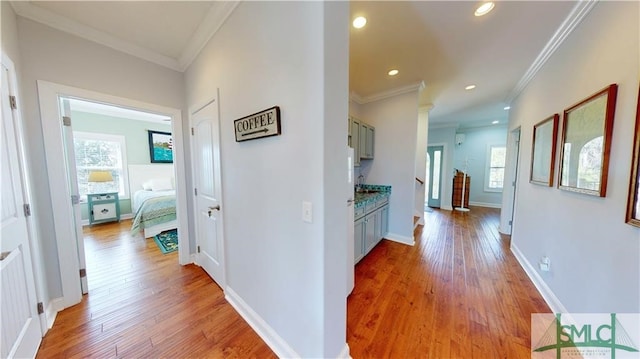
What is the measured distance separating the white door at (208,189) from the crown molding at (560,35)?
10.4ft

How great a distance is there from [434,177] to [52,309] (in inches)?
300

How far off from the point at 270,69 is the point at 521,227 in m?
3.84

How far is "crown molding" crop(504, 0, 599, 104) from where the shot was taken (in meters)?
1.57

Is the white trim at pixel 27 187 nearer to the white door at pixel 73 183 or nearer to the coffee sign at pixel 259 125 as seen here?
the white door at pixel 73 183

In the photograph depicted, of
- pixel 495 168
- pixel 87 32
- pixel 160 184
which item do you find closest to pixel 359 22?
pixel 87 32

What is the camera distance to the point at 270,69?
1.32m

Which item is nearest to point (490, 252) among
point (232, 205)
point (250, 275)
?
point (250, 275)

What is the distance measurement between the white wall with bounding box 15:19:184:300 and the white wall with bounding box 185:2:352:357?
1.36 metres

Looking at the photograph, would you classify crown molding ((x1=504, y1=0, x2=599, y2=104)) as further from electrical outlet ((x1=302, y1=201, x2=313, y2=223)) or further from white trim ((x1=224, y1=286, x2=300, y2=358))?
white trim ((x1=224, y1=286, x2=300, y2=358))

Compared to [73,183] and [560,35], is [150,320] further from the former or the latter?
[560,35]

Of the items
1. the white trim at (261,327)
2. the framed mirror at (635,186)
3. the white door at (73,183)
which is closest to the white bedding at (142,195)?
the white door at (73,183)

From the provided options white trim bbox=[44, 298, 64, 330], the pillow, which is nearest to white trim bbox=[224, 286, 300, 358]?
white trim bbox=[44, 298, 64, 330]

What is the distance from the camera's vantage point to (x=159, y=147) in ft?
17.4

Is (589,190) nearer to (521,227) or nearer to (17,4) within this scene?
(521,227)
